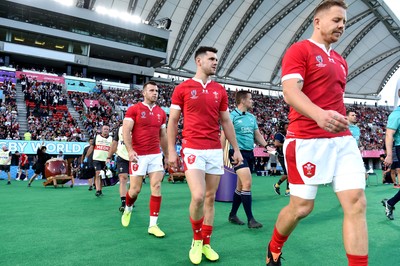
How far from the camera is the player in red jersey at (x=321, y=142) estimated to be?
2330 millimetres

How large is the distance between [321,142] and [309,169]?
23 centimetres

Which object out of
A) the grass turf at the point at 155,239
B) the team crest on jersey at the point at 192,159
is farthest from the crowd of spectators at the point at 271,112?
the team crest on jersey at the point at 192,159

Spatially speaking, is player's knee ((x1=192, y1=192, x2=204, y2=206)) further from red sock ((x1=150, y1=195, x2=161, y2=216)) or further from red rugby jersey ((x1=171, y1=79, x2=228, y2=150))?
red sock ((x1=150, y1=195, x2=161, y2=216))

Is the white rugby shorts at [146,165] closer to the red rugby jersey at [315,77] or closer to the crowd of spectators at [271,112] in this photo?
the red rugby jersey at [315,77]

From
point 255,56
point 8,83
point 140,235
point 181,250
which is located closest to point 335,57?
point 181,250

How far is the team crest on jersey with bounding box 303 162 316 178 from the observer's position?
8.00 ft

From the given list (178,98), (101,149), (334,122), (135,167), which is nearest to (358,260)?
(334,122)

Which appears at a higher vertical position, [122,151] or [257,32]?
[257,32]

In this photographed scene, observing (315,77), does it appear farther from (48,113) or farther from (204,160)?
(48,113)

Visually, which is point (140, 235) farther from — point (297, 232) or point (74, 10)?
point (74, 10)

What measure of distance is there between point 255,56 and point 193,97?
4838 cm

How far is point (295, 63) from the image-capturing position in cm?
246

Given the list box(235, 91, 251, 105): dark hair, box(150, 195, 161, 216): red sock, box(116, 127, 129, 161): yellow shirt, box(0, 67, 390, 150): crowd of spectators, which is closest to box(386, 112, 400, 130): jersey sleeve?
box(235, 91, 251, 105): dark hair

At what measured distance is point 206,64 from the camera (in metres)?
3.78
